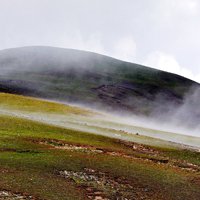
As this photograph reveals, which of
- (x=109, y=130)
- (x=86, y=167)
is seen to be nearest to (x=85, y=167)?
(x=86, y=167)

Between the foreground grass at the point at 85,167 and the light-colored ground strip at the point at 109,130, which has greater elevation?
the light-colored ground strip at the point at 109,130

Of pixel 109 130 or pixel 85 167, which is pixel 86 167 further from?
pixel 109 130

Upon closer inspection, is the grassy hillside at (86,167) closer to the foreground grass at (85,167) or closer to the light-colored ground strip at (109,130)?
the foreground grass at (85,167)

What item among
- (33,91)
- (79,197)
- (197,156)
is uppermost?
(33,91)

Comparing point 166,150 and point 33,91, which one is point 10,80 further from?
point 166,150

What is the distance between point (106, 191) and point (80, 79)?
154 metres

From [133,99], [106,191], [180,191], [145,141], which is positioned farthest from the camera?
[133,99]

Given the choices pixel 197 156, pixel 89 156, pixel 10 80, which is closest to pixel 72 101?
pixel 10 80

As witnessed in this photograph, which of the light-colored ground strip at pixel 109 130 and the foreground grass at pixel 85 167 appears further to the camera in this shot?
the light-colored ground strip at pixel 109 130

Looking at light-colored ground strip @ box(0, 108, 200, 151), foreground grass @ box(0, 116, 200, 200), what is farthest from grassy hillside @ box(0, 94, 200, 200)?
light-colored ground strip @ box(0, 108, 200, 151)

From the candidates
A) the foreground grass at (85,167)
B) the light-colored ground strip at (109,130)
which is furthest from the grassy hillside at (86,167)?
the light-colored ground strip at (109,130)

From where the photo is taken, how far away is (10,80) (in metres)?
174

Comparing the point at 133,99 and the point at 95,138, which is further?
the point at 133,99

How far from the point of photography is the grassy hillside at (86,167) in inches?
1578
